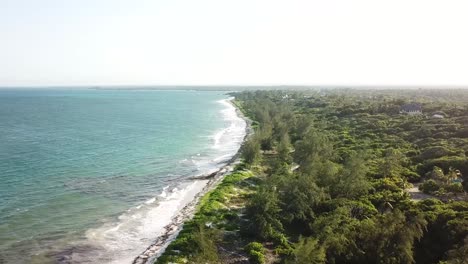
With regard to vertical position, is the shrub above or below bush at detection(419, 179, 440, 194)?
below

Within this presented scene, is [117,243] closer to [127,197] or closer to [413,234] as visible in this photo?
[127,197]

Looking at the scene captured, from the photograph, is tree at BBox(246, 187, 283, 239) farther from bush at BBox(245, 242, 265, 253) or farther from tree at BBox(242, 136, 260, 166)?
tree at BBox(242, 136, 260, 166)

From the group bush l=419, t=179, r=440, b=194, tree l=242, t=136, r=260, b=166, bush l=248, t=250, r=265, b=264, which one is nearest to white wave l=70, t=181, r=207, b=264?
bush l=248, t=250, r=265, b=264

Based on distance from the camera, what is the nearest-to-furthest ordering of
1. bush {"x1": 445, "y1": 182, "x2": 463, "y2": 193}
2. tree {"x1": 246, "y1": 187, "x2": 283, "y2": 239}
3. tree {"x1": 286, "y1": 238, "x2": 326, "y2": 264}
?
tree {"x1": 286, "y1": 238, "x2": 326, "y2": 264}, tree {"x1": 246, "y1": 187, "x2": 283, "y2": 239}, bush {"x1": 445, "y1": 182, "x2": 463, "y2": 193}

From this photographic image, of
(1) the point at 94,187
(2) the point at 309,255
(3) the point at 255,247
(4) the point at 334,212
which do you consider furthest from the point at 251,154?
(2) the point at 309,255

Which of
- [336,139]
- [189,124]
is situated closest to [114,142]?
[189,124]

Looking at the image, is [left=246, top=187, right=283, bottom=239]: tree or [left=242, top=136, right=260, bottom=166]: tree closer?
[left=246, top=187, right=283, bottom=239]: tree
